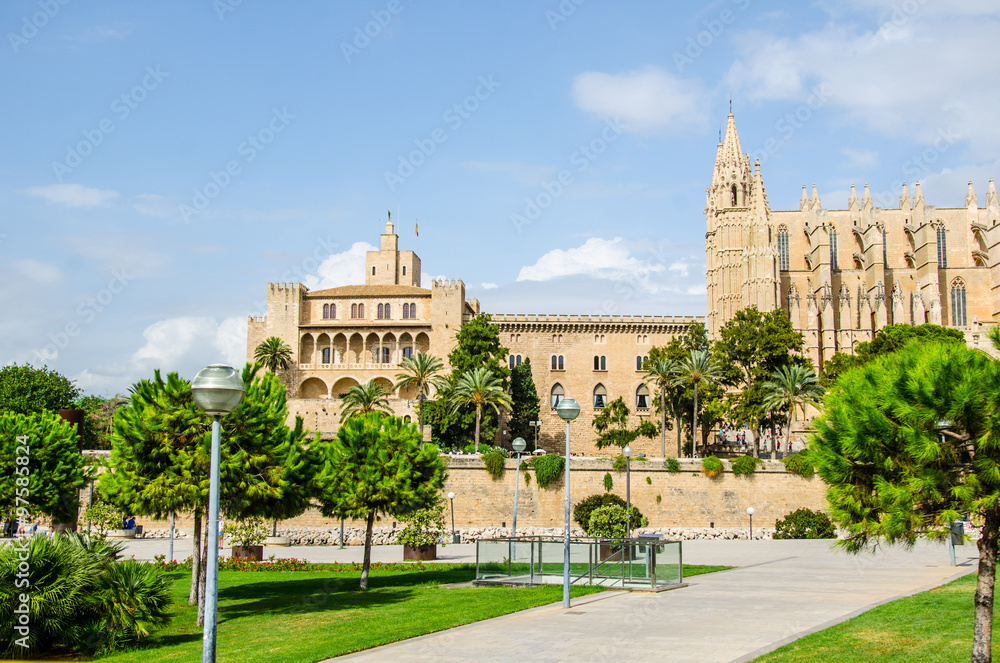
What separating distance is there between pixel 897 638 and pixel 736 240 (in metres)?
62.4

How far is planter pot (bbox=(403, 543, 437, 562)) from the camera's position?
28938 millimetres

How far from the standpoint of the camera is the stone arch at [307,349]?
67250mm

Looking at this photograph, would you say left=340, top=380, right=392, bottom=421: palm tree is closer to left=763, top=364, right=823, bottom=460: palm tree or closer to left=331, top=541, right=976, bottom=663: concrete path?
left=763, top=364, right=823, bottom=460: palm tree

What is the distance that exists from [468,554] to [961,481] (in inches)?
934

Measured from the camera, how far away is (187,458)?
17.9 m

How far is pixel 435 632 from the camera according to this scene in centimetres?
1369

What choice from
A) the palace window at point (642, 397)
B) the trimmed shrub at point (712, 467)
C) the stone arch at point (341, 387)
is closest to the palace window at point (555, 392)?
the palace window at point (642, 397)

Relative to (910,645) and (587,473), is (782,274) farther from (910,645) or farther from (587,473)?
(910,645)

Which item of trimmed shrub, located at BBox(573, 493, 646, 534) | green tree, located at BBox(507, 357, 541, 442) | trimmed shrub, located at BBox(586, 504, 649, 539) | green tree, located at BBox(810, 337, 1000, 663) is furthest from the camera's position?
green tree, located at BBox(507, 357, 541, 442)

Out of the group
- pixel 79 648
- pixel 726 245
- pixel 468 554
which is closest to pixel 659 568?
pixel 79 648

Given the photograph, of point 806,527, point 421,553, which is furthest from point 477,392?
point 421,553

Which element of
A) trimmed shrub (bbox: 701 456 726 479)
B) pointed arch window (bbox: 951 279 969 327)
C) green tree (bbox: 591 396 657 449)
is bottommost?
trimmed shrub (bbox: 701 456 726 479)

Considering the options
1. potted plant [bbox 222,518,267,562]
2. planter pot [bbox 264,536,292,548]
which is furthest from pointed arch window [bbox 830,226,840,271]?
potted plant [bbox 222,518,267,562]

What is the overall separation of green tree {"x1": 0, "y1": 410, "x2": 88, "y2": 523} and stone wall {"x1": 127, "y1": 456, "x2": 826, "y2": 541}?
606 inches
